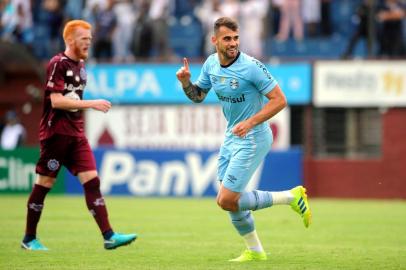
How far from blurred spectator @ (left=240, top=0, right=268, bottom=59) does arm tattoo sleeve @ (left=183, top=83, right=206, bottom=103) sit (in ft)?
44.1

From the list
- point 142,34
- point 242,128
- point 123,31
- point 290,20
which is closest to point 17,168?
point 123,31

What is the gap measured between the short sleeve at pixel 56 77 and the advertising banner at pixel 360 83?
44.8 feet

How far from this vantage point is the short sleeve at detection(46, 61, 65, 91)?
1095 cm

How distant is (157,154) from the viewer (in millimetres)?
23812

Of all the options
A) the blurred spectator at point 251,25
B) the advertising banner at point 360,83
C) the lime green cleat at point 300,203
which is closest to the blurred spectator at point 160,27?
the blurred spectator at point 251,25

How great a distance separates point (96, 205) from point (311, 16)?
14359 millimetres

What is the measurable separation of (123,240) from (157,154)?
43.1ft

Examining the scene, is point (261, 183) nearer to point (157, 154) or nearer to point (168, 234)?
point (157, 154)

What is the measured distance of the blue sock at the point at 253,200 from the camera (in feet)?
32.4

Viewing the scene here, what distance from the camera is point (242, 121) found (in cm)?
984

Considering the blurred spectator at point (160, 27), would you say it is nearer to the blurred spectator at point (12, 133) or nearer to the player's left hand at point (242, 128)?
the blurred spectator at point (12, 133)

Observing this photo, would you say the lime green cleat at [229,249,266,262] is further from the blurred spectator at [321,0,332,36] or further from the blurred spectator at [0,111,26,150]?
the blurred spectator at [0,111,26,150]

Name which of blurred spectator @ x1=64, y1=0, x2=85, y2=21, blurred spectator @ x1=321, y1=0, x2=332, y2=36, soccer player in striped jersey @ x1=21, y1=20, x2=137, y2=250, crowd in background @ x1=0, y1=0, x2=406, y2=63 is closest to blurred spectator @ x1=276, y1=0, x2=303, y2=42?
crowd in background @ x1=0, y1=0, x2=406, y2=63

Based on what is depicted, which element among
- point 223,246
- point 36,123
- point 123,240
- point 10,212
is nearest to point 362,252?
point 223,246
